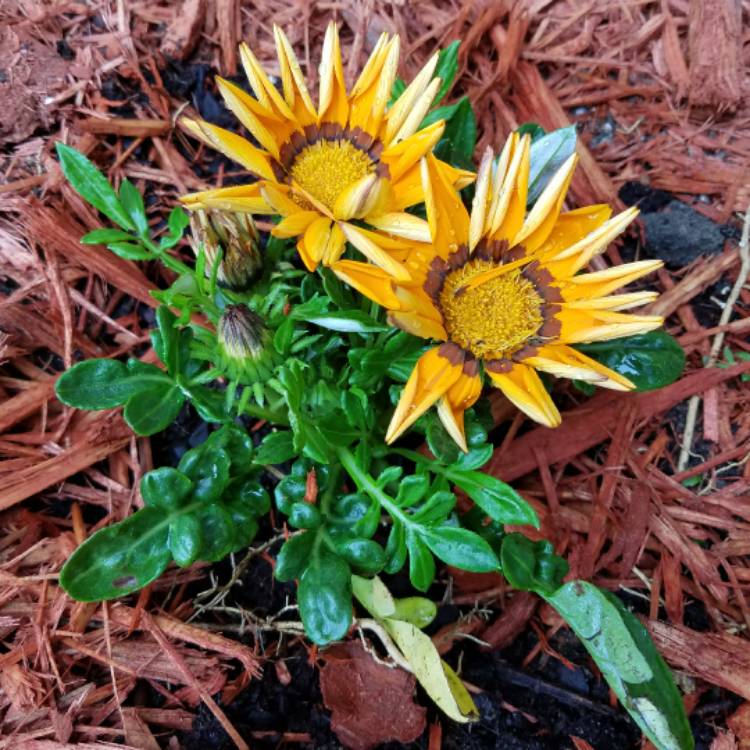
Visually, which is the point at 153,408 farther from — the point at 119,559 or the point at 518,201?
the point at 518,201

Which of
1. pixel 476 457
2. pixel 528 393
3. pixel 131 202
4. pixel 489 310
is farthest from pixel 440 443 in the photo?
pixel 131 202

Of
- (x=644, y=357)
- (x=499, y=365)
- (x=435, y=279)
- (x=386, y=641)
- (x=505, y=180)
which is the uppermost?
(x=505, y=180)

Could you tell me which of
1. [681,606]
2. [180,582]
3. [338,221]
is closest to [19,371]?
[180,582]

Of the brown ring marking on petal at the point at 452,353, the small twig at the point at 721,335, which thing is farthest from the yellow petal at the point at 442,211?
the small twig at the point at 721,335

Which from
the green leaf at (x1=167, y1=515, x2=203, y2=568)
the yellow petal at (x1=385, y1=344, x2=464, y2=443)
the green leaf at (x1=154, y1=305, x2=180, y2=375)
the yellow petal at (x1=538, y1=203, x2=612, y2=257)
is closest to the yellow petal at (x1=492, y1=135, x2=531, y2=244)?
the yellow petal at (x1=538, y1=203, x2=612, y2=257)

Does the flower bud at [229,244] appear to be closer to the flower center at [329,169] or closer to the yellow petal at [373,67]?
the flower center at [329,169]

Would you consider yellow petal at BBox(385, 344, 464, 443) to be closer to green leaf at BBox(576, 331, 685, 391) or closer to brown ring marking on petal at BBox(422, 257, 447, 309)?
brown ring marking on petal at BBox(422, 257, 447, 309)
